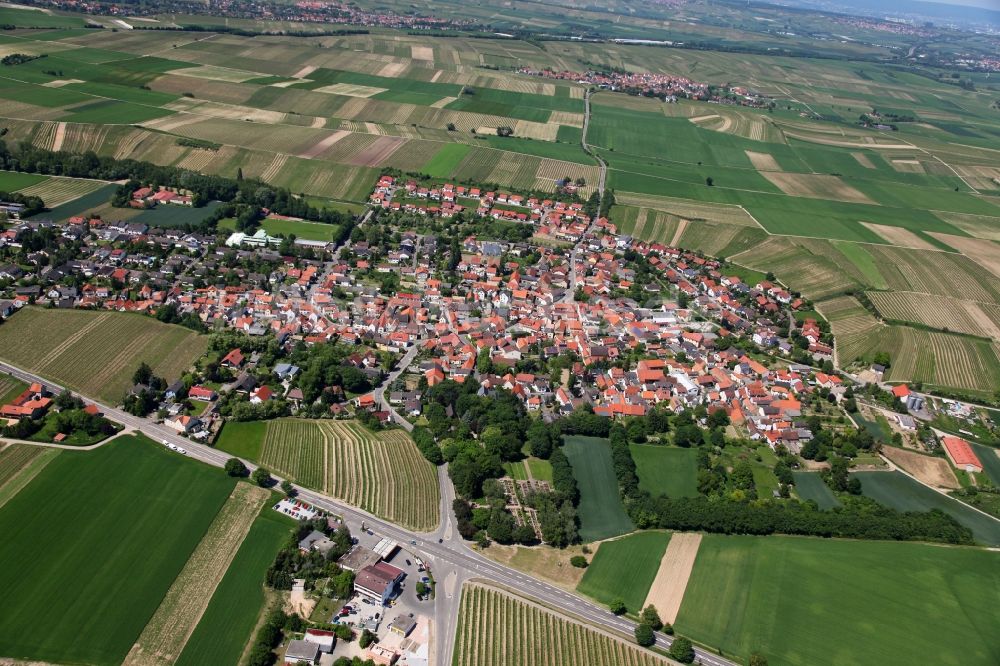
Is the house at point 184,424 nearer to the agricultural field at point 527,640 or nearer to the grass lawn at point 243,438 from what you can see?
the grass lawn at point 243,438

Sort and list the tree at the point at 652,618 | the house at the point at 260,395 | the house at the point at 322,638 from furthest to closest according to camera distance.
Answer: the house at the point at 260,395, the tree at the point at 652,618, the house at the point at 322,638

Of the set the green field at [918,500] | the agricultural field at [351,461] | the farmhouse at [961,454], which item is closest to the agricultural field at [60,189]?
the agricultural field at [351,461]

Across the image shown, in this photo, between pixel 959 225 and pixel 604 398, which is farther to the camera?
pixel 959 225

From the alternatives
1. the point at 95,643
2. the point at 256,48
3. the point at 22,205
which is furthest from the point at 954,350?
the point at 256,48

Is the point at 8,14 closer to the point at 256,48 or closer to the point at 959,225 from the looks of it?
the point at 256,48

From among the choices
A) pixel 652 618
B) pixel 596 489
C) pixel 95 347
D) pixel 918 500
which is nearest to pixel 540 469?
pixel 596 489

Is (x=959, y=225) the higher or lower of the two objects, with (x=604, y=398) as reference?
higher

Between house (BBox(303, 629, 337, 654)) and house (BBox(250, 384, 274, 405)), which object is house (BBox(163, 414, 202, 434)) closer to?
house (BBox(250, 384, 274, 405))
